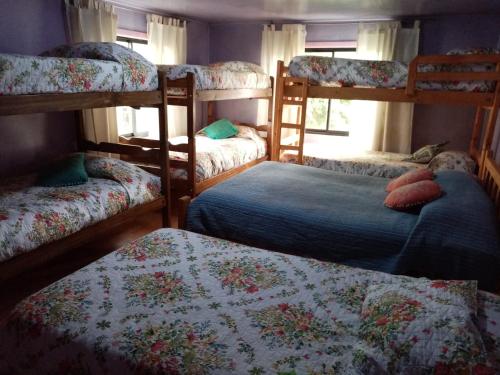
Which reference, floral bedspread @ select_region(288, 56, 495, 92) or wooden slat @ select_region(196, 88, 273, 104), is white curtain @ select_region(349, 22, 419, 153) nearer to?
floral bedspread @ select_region(288, 56, 495, 92)

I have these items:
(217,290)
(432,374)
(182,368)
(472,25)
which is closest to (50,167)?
(217,290)

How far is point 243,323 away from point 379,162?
3.35 m

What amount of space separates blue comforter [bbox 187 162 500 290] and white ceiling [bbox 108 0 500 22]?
2024 mm

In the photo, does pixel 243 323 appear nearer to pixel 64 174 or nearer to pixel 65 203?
pixel 65 203

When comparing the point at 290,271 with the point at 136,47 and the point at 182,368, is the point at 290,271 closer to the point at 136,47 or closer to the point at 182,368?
the point at 182,368

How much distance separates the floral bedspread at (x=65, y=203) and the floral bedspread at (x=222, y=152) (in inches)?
31.3

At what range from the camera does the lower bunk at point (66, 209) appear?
2.06 m

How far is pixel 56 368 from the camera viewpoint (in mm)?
1260

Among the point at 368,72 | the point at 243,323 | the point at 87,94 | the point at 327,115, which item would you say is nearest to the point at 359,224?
the point at 243,323

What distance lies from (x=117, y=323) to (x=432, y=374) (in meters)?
1.01

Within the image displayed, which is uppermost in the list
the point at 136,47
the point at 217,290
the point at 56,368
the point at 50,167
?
the point at 136,47

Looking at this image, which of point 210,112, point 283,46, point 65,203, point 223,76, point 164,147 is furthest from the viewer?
point 210,112

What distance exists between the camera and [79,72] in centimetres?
235

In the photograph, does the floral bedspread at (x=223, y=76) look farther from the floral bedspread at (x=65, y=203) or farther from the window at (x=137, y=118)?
the floral bedspread at (x=65, y=203)
